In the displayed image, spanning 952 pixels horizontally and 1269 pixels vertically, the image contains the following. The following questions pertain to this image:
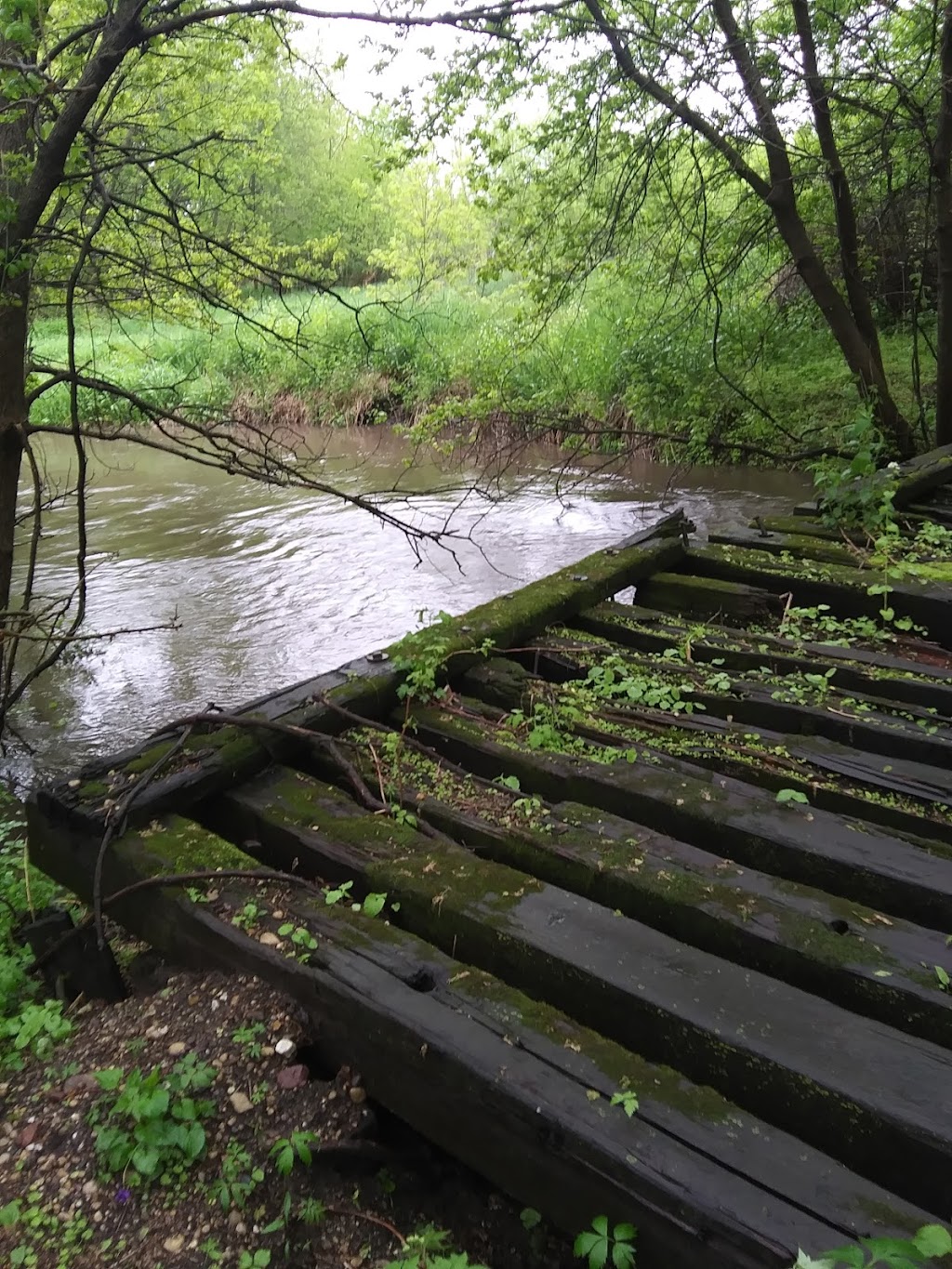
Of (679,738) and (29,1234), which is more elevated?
(679,738)

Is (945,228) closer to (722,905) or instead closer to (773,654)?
(773,654)

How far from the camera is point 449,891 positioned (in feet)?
7.32

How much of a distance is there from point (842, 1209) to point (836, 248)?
9409 mm

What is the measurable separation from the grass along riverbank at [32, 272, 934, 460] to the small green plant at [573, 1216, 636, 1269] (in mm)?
6085

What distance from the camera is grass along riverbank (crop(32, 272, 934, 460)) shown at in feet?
31.5

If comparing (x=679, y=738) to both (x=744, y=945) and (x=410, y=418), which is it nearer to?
(x=744, y=945)

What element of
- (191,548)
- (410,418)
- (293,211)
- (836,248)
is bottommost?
(191,548)

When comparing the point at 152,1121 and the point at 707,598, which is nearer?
the point at 152,1121

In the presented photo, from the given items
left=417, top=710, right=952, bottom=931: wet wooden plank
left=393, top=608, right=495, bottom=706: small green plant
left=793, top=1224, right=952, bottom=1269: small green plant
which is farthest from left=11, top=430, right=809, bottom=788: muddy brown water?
left=793, top=1224, right=952, bottom=1269: small green plant

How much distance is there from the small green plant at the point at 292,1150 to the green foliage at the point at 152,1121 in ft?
0.55

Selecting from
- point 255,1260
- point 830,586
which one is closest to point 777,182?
point 830,586

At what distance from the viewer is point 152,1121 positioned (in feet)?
6.16

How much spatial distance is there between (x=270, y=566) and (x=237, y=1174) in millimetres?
7429

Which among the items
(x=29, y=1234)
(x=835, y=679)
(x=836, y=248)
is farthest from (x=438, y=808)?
(x=836, y=248)
